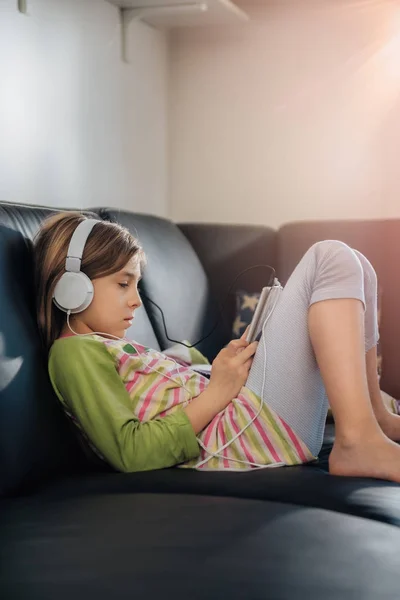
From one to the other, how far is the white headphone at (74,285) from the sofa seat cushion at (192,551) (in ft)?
1.25

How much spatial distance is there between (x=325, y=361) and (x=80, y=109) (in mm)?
1327

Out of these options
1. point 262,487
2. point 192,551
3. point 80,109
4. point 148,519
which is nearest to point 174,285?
point 80,109

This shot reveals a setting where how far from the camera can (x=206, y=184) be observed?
10.1ft

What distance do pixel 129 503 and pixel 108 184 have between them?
61.7 inches

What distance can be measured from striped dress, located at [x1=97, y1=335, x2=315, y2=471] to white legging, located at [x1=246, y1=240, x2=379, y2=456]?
0.02m

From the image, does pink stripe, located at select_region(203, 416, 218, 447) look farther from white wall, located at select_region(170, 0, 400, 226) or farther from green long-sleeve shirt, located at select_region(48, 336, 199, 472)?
white wall, located at select_region(170, 0, 400, 226)

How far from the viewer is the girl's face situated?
146cm

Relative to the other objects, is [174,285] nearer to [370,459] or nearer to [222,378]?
[222,378]

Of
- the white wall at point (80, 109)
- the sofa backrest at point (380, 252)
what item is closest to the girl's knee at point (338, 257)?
the white wall at point (80, 109)

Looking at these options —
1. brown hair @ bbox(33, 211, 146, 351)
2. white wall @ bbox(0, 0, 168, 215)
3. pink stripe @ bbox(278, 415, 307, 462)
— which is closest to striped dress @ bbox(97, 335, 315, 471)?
pink stripe @ bbox(278, 415, 307, 462)

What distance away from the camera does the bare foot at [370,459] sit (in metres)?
1.30

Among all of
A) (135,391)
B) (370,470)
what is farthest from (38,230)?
(370,470)

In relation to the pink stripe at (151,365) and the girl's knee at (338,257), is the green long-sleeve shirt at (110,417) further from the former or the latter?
the girl's knee at (338,257)

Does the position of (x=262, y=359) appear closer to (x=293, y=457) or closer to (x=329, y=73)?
(x=293, y=457)
